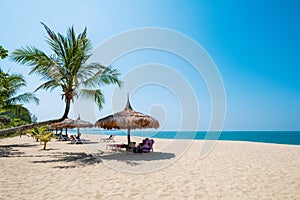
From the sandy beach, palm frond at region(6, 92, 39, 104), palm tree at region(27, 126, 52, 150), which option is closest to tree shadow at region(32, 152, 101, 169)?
the sandy beach

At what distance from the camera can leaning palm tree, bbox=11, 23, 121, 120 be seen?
777 cm

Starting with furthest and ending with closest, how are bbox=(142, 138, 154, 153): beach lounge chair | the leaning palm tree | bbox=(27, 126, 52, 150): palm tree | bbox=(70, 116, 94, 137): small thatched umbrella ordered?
1. bbox=(70, 116, 94, 137): small thatched umbrella
2. bbox=(27, 126, 52, 150): palm tree
3. bbox=(142, 138, 154, 153): beach lounge chair
4. the leaning palm tree

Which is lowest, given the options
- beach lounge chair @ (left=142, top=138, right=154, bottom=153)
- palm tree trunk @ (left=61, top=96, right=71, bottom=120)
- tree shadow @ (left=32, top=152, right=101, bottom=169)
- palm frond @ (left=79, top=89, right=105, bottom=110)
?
tree shadow @ (left=32, top=152, right=101, bottom=169)

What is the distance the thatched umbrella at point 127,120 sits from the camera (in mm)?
8920

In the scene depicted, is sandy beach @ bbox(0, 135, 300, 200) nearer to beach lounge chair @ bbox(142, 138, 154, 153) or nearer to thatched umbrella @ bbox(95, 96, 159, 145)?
thatched umbrella @ bbox(95, 96, 159, 145)

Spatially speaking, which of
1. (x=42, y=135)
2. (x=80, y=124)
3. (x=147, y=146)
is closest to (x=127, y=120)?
(x=147, y=146)

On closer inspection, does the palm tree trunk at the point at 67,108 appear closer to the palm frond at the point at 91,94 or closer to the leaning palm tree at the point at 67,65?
the leaning palm tree at the point at 67,65

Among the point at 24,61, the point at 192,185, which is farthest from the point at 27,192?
the point at 24,61

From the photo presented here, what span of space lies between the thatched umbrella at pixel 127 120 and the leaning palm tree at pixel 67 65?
5.48ft

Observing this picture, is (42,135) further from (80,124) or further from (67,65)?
(67,65)

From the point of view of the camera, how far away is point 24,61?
751 cm

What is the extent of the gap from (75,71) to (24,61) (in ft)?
5.92

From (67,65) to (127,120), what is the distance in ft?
10.9

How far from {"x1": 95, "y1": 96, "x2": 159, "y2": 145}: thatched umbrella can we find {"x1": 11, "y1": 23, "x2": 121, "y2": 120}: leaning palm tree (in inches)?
65.8
